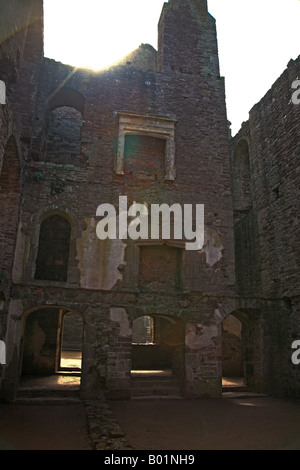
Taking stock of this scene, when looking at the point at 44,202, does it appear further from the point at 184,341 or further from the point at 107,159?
the point at 184,341

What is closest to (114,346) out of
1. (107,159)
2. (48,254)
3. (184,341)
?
(184,341)

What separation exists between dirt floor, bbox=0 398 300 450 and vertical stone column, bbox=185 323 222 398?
47 centimetres

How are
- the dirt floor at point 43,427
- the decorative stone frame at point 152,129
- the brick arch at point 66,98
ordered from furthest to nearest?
1. the brick arch at point 66,98
2. the decorative stone frame at point 152,129
3. the dirt floor at point 43,427

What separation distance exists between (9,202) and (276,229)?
812cm

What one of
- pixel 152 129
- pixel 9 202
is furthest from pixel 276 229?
pixel 9 202

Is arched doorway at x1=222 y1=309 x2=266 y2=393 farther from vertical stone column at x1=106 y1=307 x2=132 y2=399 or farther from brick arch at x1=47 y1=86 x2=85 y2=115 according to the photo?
brick arch at x1=47 y1=86 x2=85 y2=115

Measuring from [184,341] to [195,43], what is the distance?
10.6 meters

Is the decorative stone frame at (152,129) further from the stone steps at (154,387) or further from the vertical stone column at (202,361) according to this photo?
the stone steps at (154,387)

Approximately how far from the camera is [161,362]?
44.7ft

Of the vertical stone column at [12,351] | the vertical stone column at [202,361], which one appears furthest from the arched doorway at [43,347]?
the vertical stone column at [202,361]

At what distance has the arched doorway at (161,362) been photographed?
969 cm

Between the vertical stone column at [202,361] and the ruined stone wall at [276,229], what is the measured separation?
1.62 meters

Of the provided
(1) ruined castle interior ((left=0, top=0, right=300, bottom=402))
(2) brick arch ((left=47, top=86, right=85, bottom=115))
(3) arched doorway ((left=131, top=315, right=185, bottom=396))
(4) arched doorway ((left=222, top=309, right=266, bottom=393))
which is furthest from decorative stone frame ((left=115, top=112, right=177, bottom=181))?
(4) arched doorway ((left=222, top=309, right=266, bottom=393))

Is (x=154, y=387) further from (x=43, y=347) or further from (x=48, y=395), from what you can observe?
(x=43, y=347)
